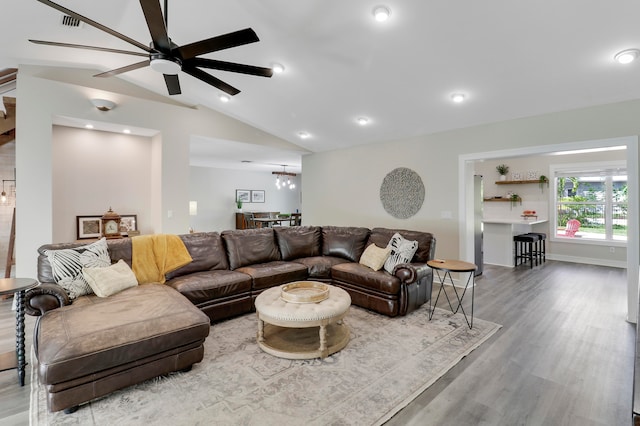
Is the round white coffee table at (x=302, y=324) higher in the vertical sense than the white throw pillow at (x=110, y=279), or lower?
lower

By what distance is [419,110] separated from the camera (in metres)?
4.38

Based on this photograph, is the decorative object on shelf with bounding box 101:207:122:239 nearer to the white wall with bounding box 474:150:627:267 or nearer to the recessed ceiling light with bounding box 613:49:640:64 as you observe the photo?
the recessed ceiling light with bounding box 613:49:640:64

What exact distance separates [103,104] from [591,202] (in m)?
9.47

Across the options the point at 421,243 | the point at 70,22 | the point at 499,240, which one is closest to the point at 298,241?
the point at 421,243

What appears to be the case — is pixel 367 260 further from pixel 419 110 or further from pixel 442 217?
pixel 419 110

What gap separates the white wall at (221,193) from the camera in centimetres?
1018

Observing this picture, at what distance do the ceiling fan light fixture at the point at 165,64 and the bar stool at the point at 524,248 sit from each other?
657 centimetres

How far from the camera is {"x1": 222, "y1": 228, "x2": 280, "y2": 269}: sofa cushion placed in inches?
160

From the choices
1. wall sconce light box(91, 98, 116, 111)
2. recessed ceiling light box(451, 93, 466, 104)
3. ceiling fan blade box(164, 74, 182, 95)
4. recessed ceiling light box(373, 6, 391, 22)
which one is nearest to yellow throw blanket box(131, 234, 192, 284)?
ceiling fan blade box(164, 74, 182, 95)

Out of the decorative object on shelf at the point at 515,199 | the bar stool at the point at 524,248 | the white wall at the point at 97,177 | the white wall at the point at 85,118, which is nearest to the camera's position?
the white wall at the point at 85,118

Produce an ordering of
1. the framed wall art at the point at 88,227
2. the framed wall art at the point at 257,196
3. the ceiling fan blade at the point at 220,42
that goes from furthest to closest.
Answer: the framed wall art at the point at 257,196 < the framed wall art at the point at 88,227 < the ceiling fan blade at the point at 220,42

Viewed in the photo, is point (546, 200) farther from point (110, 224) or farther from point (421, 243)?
point (110, 224)

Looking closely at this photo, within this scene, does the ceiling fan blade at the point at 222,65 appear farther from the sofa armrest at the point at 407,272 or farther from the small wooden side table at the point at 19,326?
the sofa armrest at the point at 407,272

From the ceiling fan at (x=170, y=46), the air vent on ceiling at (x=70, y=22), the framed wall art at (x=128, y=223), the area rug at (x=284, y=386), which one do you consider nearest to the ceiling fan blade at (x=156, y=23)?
the ceiling fan at (x=170, y=46)
